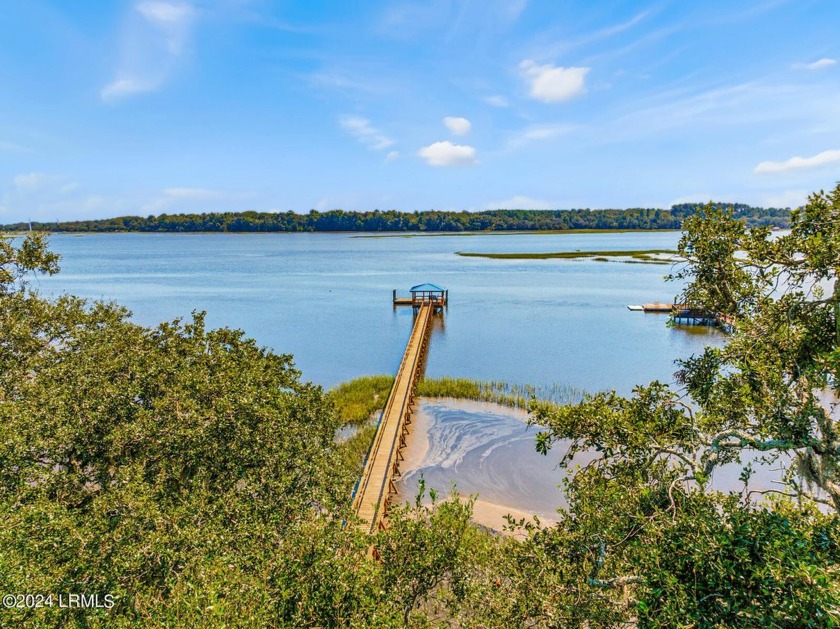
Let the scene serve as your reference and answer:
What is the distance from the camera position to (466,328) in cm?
3747

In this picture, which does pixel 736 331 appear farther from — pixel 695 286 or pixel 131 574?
pixel 131 574

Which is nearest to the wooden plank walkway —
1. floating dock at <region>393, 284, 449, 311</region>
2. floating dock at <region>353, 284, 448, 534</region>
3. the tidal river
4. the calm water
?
floating dock at <region>353, 284, 448, 534</region>

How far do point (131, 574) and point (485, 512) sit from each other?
35.3 feet

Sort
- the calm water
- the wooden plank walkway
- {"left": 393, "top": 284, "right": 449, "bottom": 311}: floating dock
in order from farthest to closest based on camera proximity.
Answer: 1. {"left": 393, "top": 284, "right": 449, "bottom": 311}: floating dock
2. the calm water
3. the wooden plank walkway

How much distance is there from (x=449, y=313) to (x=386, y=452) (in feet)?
91.8

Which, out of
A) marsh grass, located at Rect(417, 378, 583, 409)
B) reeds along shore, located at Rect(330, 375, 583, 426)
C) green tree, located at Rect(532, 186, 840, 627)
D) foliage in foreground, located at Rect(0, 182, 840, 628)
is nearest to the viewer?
green tree, located at Rect(532, 186, 840, 627)

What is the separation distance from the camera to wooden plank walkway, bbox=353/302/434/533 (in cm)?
1184

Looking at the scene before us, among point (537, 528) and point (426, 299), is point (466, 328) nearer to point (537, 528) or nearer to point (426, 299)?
point (426, 299)

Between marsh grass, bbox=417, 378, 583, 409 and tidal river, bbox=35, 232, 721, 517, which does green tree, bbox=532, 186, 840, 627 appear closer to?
tidal river, bbox=35, 232, 721, 517

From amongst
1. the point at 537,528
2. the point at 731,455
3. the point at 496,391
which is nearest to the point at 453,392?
the point at 496,391

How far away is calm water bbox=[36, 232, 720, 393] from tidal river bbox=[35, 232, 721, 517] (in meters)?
0.15

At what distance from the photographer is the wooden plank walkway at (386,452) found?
38.8 ft

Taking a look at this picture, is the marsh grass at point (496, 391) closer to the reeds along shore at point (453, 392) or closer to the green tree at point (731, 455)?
the reeds along shore at point (453, 392)

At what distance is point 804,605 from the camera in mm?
3770
